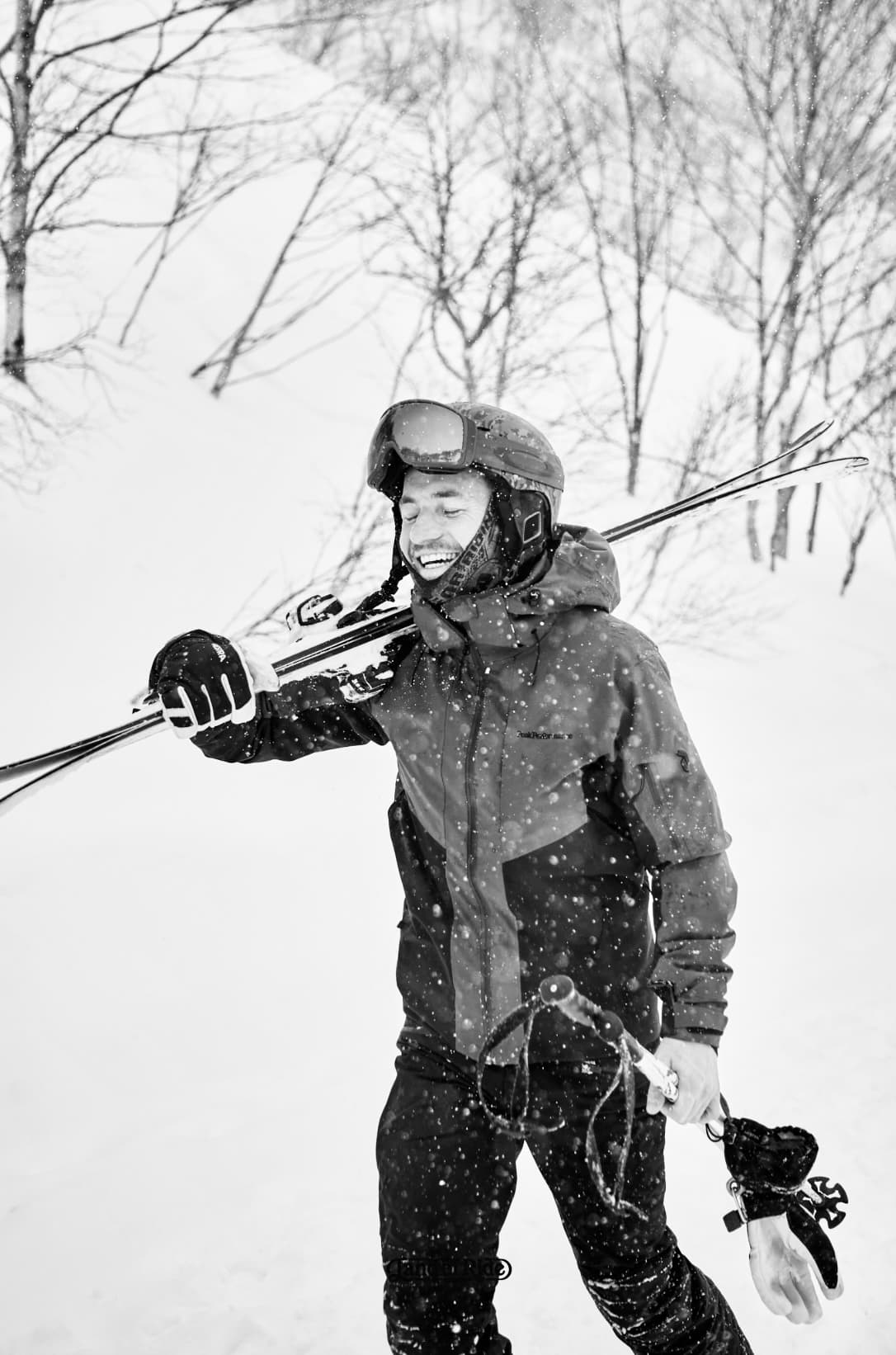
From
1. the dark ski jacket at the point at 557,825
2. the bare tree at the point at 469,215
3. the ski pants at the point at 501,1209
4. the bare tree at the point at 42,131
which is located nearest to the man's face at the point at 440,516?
the dark ski jacket at the point at 557,825

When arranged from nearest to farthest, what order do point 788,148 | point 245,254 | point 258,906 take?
1. point 258,906
2. point 245,254
3. point 788,148

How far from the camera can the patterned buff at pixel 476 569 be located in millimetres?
2037

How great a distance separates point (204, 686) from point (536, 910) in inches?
28.4

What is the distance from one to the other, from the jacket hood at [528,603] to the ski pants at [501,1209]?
Answer: 776 mm

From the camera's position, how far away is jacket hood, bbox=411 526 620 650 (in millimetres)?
1905

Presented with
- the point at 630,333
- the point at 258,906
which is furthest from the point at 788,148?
the point at 258,906

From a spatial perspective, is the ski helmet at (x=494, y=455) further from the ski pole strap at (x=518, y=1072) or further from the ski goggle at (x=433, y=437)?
the ski pole strap at (x=518, y=1072)

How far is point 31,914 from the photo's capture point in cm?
405

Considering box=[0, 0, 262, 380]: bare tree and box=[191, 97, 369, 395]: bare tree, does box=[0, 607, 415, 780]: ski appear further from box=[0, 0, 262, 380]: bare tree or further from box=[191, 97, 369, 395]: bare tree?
box=[191, 97, 369, 395]: bare tree

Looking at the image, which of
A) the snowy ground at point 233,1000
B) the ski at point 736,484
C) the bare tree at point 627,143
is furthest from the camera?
the bare tree at point 627,143

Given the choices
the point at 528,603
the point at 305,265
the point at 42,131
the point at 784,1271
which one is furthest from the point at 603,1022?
the point at 305,265

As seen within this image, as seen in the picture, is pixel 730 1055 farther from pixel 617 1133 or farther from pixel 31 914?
pixel 31 914

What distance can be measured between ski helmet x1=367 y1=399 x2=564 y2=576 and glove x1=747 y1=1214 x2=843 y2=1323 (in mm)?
1283

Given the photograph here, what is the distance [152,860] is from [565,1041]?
9.93 feet
